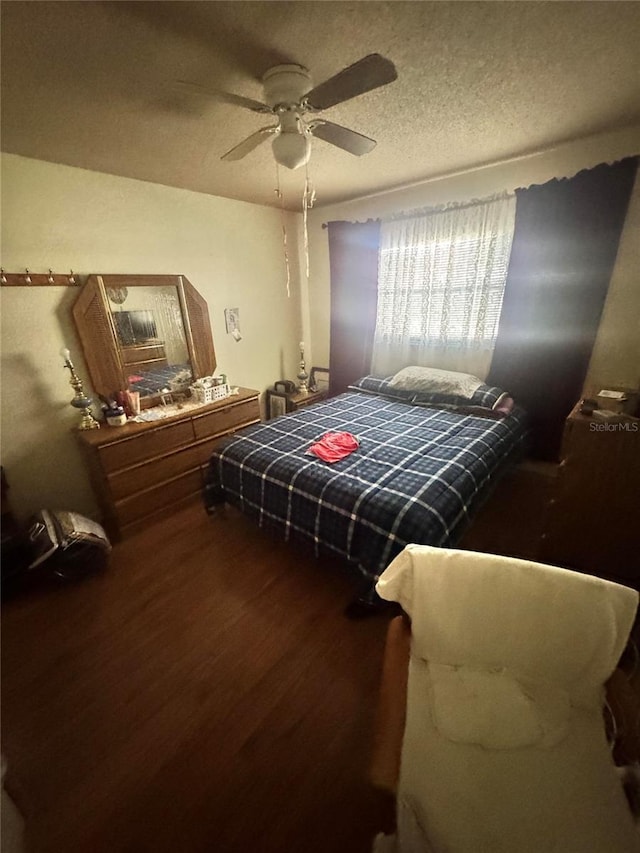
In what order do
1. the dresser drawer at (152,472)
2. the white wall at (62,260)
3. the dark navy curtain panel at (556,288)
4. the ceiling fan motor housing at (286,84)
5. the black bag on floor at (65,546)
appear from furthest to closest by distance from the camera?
the dresser drawer at (152,472), the dark navy curtain panel at (556,288), the white wall at (62,260), the black bag on floor at (65,546), the ceiling fan motor housing at (286,84)

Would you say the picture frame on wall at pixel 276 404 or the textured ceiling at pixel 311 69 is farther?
the picture frame on wall at pixel 276 404

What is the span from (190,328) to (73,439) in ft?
4.01

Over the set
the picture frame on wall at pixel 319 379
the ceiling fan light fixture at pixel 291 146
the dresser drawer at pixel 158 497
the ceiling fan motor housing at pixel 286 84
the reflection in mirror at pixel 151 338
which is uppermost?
the ceiling fan motor housing at pixel 286 84

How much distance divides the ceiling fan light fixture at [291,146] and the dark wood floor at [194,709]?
203 cm

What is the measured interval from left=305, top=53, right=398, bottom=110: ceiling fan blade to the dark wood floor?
7.04 feet

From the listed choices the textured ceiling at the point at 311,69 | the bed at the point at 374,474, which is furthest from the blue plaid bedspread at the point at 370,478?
the textured ceiling at the point at 311,69

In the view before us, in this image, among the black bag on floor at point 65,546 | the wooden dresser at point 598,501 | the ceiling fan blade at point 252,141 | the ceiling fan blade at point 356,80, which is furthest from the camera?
the black bag on floor at point 65,546

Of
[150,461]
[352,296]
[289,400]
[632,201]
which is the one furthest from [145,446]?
[632,201]

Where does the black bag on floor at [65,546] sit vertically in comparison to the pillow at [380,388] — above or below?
below

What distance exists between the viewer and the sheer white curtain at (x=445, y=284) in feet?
8.49

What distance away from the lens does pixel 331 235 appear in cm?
333

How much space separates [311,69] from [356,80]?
0.33 meters

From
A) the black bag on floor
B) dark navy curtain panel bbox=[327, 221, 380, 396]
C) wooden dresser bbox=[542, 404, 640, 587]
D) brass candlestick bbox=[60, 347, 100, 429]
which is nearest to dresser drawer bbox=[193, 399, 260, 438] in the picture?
brass candlestick bbox=[60, 347, 100, 429]

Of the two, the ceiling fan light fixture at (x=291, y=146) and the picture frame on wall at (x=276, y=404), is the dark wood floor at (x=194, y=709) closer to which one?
the picture frame on wall at (x=276, y=404)
